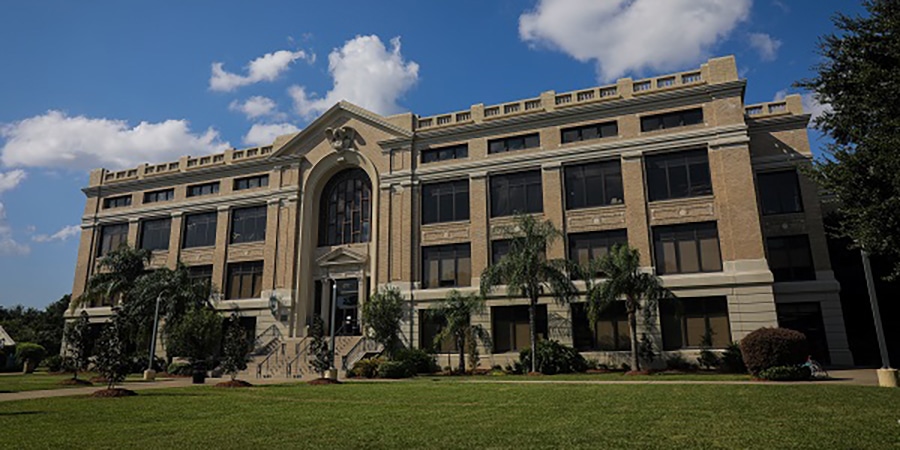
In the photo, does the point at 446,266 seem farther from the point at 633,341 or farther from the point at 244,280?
the point at 244,280

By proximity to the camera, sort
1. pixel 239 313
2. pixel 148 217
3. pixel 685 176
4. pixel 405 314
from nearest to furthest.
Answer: pixel 685 176 → pixel 405 314 → pixel 239 313 → pixel 148 217

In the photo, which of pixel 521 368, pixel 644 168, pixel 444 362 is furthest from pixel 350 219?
pixel 644 168

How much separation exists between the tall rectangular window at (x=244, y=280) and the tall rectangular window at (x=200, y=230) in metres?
3.27

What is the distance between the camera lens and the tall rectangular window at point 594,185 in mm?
33375

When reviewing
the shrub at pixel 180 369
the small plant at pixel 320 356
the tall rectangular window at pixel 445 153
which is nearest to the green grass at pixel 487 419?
the small plant at pixel 320 356

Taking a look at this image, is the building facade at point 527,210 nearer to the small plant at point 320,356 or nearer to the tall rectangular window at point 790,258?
the tall rectangular window at point 790,258

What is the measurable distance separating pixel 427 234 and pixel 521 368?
11.2m

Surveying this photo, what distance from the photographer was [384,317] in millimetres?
33094

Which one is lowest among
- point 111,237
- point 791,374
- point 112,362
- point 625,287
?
point 791,374

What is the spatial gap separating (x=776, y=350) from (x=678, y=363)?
26.7ft

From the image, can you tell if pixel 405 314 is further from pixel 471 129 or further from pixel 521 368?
pixel 471 129

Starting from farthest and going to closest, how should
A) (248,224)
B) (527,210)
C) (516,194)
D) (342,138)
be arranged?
(248,224) < (342,138) < (516,194) < (527,210)

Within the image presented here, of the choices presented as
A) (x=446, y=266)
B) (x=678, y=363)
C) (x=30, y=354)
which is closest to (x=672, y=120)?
(x=678, y=363)

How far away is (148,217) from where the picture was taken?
151 ft
